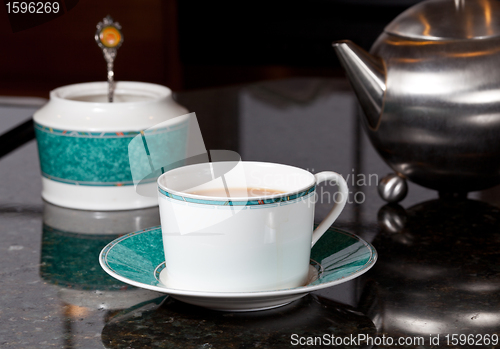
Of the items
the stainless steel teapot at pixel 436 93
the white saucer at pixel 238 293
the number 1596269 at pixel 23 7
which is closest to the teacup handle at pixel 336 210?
the white saucer at pixel 238 293

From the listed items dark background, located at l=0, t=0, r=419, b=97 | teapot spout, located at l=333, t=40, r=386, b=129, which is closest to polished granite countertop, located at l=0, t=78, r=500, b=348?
teapot spout, located at l=333, t=40, r=386, b=129

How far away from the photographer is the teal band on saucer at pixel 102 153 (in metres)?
0.73

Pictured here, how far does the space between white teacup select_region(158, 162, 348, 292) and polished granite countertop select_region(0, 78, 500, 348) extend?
0.03 meters

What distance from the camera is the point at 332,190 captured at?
2.75ft

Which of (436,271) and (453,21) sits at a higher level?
(453,21)

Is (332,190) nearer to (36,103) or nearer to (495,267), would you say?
(495,267)

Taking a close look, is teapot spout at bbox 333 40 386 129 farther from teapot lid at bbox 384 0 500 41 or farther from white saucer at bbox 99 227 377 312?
white saucer at bbox 99 227 377 312

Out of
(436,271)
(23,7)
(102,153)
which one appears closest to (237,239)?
(436,271)

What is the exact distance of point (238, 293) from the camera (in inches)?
17.5

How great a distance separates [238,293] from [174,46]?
10.2 ft

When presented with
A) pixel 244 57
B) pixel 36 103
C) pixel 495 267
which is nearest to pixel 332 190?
pixel 495 267

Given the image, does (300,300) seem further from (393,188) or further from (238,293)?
(393,188)

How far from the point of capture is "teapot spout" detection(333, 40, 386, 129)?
739mm

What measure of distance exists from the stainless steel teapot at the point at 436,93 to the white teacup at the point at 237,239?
256 millimetres
